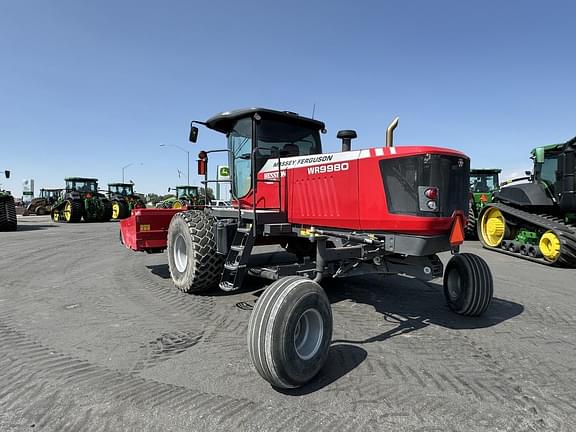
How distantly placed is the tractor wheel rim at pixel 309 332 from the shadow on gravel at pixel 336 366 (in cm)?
23

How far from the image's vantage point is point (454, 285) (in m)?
4.91

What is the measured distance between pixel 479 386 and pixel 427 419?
2.29 feet

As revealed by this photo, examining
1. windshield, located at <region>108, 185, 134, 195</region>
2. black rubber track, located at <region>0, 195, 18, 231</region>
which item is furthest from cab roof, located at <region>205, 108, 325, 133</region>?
windshield, located at <region>108, 185, 134, 195</region>

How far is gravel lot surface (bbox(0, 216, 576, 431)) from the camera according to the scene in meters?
2.53

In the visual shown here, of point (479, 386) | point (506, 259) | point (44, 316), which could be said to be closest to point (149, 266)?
point (44, 316)

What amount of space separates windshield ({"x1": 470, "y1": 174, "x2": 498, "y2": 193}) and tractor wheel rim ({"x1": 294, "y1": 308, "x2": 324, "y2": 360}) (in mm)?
15221

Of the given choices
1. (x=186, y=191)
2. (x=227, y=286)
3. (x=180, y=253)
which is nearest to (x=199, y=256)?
(x=227, y=286)

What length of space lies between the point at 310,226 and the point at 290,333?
1989mm

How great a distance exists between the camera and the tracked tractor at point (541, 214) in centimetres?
872

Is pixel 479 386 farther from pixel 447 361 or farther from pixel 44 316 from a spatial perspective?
pixel 44 316

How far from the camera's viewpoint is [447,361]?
3377 millimetres

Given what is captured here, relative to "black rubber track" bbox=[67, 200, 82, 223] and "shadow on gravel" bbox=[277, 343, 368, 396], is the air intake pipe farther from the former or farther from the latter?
"black rubber track" bbox=[67, 200, 82, 223]

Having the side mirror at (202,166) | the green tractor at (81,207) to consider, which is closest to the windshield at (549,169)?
the side mirror at (202,166)

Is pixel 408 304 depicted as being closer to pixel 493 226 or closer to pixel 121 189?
Answer: pixel 493 226
